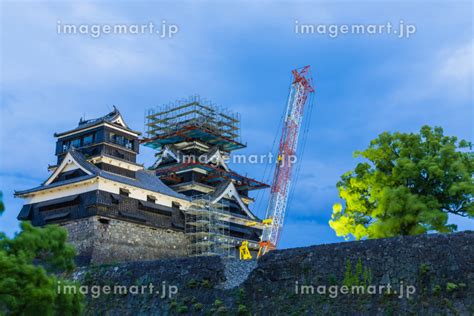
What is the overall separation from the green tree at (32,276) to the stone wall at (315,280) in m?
6.50

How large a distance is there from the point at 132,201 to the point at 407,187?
2620 cm

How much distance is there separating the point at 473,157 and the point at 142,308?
21.0 m

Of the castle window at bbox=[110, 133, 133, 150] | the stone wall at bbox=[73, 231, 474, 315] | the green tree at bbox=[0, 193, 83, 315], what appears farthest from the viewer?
the castle window at bbox=[110, 133, 133, 150]

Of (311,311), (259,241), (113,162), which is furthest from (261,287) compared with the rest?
(259,241)

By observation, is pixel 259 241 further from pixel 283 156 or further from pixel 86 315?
pixel 86 315

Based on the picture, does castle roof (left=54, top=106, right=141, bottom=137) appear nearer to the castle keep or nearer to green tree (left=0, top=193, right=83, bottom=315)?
the castle keep

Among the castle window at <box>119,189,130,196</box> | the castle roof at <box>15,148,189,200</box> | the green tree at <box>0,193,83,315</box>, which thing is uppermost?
the castle roof at <box>15,148,189,200</box>

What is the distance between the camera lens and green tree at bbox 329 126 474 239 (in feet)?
109

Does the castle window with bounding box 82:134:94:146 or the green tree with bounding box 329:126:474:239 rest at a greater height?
the castle window with bounding box 82:134:94:146

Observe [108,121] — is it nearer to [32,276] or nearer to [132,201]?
[132,201]

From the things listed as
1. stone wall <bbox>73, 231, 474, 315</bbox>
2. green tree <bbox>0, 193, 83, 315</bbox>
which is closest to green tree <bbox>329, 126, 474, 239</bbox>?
stone wall <bbox>73, 231, 474, 315</bbox>

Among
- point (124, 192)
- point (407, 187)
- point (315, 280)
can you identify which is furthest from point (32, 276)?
point (124, 192)

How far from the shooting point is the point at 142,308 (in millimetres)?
27453

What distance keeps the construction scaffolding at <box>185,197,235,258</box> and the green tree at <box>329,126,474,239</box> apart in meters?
24.4
